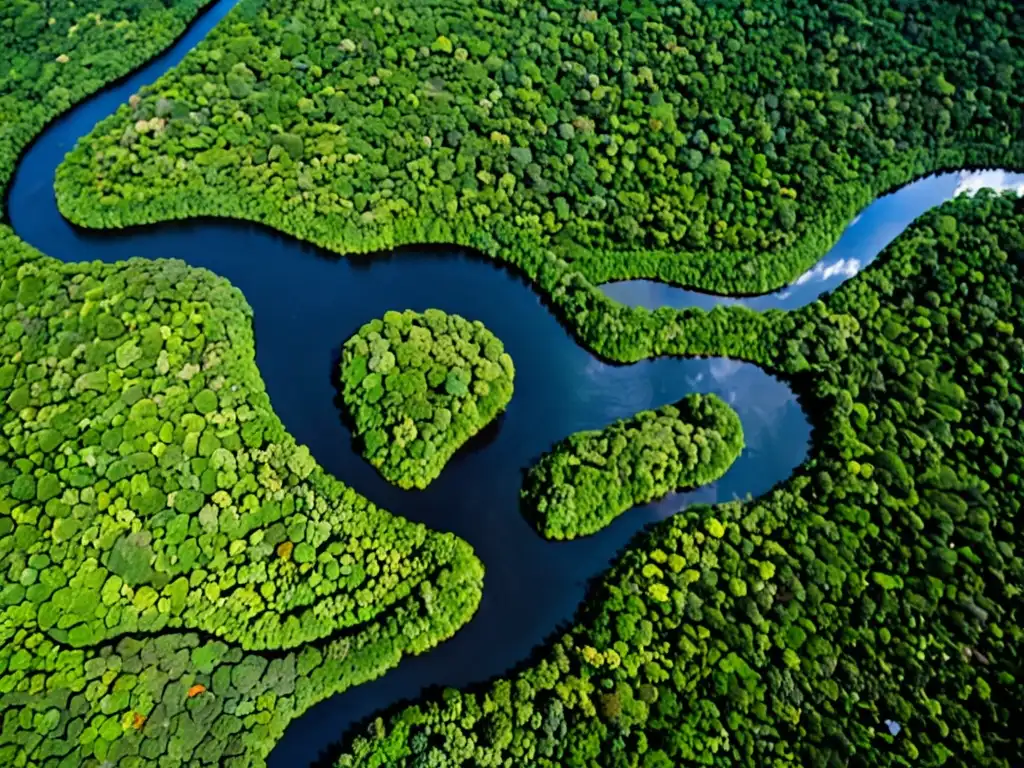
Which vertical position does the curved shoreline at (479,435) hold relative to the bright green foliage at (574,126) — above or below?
below

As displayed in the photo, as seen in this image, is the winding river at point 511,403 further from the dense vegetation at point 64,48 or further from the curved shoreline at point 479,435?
the dense vegetation at point 64,48

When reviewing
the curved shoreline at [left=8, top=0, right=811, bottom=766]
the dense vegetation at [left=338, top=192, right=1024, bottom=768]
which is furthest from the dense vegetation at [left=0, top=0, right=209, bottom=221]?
the dense vegetation at [left=338, top=192, right=1024, bottom=768]

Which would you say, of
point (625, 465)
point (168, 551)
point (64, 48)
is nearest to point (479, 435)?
point (625, 465)

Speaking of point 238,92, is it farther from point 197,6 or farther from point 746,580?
point 746,580

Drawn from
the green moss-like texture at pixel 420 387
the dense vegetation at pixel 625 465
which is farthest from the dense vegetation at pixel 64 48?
the dense vegetation at pixel 625 465

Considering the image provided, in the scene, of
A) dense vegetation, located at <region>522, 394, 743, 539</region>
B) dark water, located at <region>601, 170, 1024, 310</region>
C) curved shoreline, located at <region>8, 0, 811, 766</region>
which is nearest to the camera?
curved shoreline, located at <region>8, 0, 811, 766</region>

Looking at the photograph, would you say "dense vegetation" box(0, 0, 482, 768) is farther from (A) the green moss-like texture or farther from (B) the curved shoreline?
(A) the green moss-like texture
